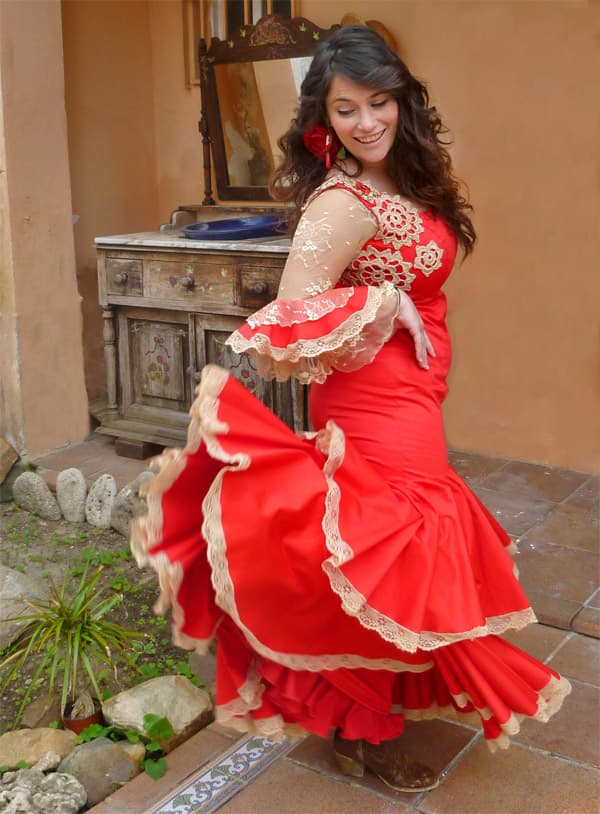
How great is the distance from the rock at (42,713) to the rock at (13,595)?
32cm

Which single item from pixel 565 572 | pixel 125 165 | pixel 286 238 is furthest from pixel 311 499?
pixel 125 165

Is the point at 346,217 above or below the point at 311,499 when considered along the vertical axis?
above

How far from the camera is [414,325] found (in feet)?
7.42

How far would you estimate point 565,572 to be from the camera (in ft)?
12.1

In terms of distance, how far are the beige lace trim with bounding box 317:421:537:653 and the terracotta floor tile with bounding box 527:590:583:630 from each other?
4.36ft

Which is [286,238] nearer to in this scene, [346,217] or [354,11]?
[354,11]

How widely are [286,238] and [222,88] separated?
1.05 meters

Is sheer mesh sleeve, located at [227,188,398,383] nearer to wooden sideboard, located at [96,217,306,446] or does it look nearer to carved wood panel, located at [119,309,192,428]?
wooden sideboard, located at [96,217,306,446]

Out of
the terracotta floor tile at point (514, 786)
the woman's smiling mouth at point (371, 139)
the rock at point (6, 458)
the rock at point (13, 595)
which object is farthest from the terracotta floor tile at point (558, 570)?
the rock at point (6, 458)

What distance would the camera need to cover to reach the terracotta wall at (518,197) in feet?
14.2

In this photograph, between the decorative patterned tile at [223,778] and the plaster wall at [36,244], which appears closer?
the decorative patterned tile at [223,778]

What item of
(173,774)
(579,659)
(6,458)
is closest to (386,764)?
(173,774)

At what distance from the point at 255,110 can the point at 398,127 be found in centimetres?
286

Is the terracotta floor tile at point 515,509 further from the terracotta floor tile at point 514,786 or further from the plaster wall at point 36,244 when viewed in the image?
the plaster wall at point 36,244
